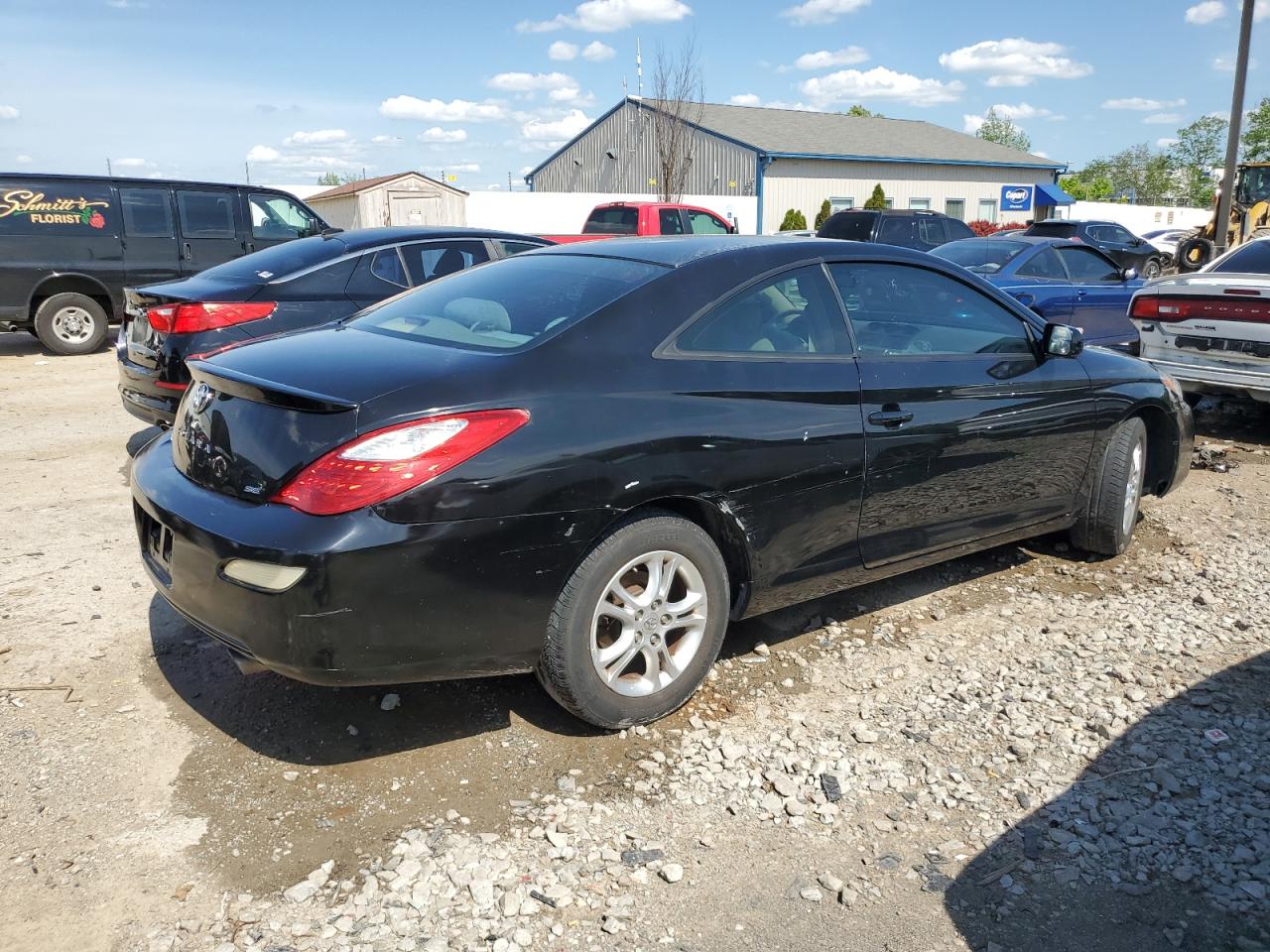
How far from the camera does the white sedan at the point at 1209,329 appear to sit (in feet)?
23.1

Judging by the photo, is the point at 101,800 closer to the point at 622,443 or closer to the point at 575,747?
the point at 575,747

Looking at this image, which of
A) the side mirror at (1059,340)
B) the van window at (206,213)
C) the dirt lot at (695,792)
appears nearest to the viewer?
the dirt lot at (695,792)

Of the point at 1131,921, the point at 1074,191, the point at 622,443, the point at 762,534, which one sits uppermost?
the point at 1074,191

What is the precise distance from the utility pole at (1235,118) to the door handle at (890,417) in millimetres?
19401

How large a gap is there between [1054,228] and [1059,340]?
16797 mm

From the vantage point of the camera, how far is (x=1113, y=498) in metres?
4.80

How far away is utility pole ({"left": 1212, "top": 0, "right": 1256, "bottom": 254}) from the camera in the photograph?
19031 millimetres

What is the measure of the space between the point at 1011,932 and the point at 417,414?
2.06m

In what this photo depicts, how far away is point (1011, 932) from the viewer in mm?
2439

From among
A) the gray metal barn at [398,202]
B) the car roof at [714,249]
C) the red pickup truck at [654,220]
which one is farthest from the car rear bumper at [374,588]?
the gray metal barn at [398,202]

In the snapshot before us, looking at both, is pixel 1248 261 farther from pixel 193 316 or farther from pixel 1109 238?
pixel 1109 238

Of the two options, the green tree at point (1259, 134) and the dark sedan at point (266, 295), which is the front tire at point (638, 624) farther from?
the green tree at point (1259, 134)

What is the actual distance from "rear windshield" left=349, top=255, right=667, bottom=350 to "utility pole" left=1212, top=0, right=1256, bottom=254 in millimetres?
20016

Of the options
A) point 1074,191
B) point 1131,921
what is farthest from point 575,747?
point 1074,191
